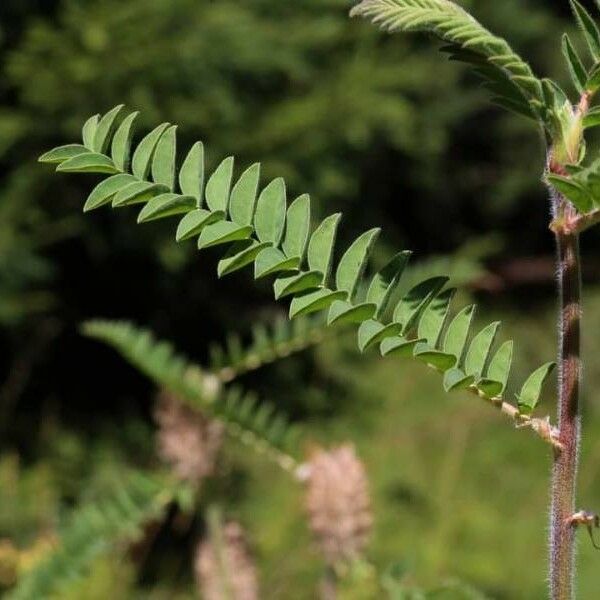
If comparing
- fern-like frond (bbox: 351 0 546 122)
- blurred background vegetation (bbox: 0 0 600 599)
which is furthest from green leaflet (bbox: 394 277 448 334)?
blurred background vegetation (bbox: 0 0 600 599)

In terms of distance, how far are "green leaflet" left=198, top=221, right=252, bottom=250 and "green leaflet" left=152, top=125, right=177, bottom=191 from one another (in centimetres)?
4

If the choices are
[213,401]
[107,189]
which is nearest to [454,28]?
[107,189]

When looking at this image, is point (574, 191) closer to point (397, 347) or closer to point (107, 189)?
point (397, 347)

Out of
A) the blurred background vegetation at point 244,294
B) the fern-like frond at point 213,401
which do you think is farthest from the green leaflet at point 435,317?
the blurred background vegetation at point 244,294

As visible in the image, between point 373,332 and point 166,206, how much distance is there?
0.12 m

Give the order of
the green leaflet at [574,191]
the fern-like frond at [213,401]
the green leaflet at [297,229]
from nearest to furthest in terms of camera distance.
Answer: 1. the green leaflet at [574,191]
2. the green leaflet at [297,229]
3. the fern-like frond at [213,401]

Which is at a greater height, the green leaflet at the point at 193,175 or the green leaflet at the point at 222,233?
the green leaflet at the point at 193,175

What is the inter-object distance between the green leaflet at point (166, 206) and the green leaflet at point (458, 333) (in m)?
0.15

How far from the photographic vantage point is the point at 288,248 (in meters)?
0.65

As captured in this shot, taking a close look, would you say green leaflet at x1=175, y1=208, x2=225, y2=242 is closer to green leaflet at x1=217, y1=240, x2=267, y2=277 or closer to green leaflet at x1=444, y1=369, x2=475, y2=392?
green leaflet at x1=217, y1=240, x2=267, y2=277

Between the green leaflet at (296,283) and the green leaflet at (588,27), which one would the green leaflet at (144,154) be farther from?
the green leaflet at (588,27)

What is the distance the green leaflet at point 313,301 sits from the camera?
2.00 ft

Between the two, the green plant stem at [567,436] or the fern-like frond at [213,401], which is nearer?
the green plant stem at [567,436]

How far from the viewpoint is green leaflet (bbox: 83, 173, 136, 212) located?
62 cm
